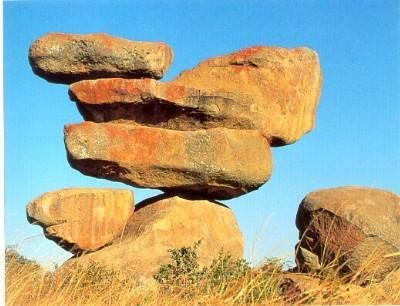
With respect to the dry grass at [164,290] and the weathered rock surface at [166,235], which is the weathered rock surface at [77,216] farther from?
the dry grass at [164,290]

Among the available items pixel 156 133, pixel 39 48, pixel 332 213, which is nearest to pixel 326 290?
pixel 332 213

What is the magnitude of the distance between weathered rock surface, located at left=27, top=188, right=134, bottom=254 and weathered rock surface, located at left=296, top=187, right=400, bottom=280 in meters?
3.09

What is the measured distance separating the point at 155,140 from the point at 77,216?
170 centimetres

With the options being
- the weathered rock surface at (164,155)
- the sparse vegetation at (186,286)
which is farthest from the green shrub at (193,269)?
the weathered rock surface at (164,155)

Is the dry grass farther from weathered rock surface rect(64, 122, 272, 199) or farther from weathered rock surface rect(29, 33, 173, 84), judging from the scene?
weathered rock surface rect(29, 33, 173, 84)

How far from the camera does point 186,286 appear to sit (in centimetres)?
966

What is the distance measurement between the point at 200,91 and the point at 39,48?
2.66m

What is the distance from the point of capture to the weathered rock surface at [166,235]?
11.0 meters

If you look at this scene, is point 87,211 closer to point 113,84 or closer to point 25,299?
point 113,84

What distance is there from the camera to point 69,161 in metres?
11.8

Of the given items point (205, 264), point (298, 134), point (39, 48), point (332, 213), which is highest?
point (39, 48)

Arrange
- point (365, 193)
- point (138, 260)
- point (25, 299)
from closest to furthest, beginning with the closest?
1. point (25, 299)
2. point (138, 260)
3. point (365, 193)

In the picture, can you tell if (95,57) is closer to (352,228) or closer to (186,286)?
(186,286)

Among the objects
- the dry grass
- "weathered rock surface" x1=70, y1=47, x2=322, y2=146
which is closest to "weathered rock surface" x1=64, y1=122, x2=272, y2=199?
"weathered rock surface" x1=70, y1=47, x2=322, y2=146
